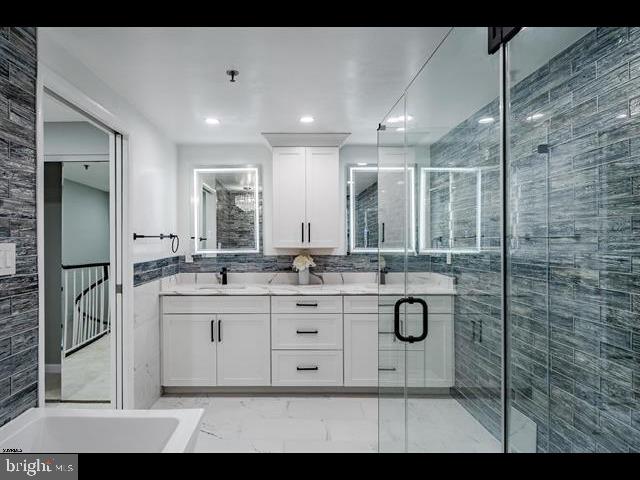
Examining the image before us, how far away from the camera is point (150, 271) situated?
3127 millimetres

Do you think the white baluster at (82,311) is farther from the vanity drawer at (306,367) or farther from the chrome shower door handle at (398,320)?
the chrome shower door handle at (398,320)

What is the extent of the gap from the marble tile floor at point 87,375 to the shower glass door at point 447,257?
7.67 ft

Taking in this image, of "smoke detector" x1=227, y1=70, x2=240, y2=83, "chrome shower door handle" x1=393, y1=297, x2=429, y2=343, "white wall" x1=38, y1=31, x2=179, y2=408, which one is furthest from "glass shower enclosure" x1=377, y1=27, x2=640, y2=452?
"white wall" x1=38, y1=31, x2=179, y2=408

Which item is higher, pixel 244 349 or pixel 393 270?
pixel 393 270

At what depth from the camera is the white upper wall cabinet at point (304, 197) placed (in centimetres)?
371

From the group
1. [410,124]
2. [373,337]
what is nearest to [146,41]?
[410,124]

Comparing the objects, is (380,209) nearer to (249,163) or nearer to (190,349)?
(249,163)

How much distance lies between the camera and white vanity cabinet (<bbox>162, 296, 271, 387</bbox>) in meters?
3.35

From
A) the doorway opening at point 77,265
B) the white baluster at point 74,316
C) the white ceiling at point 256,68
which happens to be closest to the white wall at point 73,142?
the doorway opening at point 77,265

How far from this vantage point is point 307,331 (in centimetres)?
335

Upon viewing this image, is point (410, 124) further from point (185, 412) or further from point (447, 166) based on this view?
point (185, 412)

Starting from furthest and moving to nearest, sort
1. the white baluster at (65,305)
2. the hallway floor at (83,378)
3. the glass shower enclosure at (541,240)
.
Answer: the white baluster at (65,305), the hallway floor at (83,378), the glass shower enclosure at (541,240)

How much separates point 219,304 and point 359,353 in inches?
47.4

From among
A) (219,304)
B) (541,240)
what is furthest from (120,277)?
(541,240)
